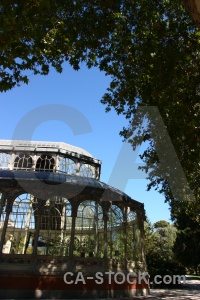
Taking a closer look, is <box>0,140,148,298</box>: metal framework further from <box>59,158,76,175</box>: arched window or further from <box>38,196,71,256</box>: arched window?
<box>59,158,76,175</box>: arched window

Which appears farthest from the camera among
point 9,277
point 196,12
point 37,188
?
point 37,188

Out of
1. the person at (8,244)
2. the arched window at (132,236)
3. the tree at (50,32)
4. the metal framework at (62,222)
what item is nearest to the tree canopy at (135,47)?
the tree at (50,32)

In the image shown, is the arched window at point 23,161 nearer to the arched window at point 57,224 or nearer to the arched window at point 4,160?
the arched window at point 4,160

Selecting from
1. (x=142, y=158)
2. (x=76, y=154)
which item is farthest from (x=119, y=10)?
(x=76, y=154)

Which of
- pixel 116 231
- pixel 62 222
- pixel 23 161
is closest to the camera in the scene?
pixel 116 231

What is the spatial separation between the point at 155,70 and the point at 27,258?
1185 cm

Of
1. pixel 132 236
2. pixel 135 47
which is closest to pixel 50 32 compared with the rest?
pixel 135 47

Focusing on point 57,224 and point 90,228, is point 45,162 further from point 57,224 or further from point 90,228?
point 90,228

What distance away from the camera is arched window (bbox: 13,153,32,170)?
892 inches

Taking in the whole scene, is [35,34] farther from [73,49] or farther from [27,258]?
[27,258]

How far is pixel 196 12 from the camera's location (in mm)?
5324

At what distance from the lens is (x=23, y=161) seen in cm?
2283

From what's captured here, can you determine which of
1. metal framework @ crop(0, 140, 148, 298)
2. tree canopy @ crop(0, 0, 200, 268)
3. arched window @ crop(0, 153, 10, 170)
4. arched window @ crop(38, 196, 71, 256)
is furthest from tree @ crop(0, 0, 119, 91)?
arched window @ crop(0, 153, 10, 170)

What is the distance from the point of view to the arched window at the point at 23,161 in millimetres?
22656
